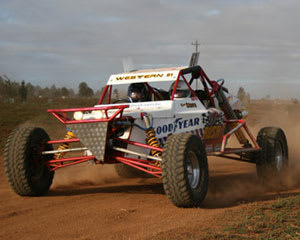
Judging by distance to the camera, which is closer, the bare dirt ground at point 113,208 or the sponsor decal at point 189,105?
the bare dirt ground at point 113,208

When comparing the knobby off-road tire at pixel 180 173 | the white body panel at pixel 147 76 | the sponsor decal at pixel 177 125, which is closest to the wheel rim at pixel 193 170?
the knobby off-road tire at pixel 180 173

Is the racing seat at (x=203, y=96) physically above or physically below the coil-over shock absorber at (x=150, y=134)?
above

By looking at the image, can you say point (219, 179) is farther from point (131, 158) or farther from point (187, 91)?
point (131, 158)

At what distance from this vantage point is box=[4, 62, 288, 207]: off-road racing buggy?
611 centimetres

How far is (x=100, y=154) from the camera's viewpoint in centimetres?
628

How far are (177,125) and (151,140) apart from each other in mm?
852

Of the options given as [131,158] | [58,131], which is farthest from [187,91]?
[58,131]

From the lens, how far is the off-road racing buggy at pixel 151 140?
20.0ft

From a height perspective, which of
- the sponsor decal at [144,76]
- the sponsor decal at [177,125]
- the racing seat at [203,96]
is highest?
the sponsor decal at [144,76]

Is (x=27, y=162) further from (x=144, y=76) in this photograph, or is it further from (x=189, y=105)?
(x=189, y=105)

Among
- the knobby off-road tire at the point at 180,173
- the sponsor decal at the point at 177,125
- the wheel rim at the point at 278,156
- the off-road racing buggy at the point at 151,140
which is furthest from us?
the wheel rim at the point at 278,156

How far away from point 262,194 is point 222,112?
183 centimetres

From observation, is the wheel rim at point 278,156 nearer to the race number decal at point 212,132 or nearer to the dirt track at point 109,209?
the dirt track at point 109,209

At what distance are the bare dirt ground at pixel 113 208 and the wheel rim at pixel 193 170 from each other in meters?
0.38
